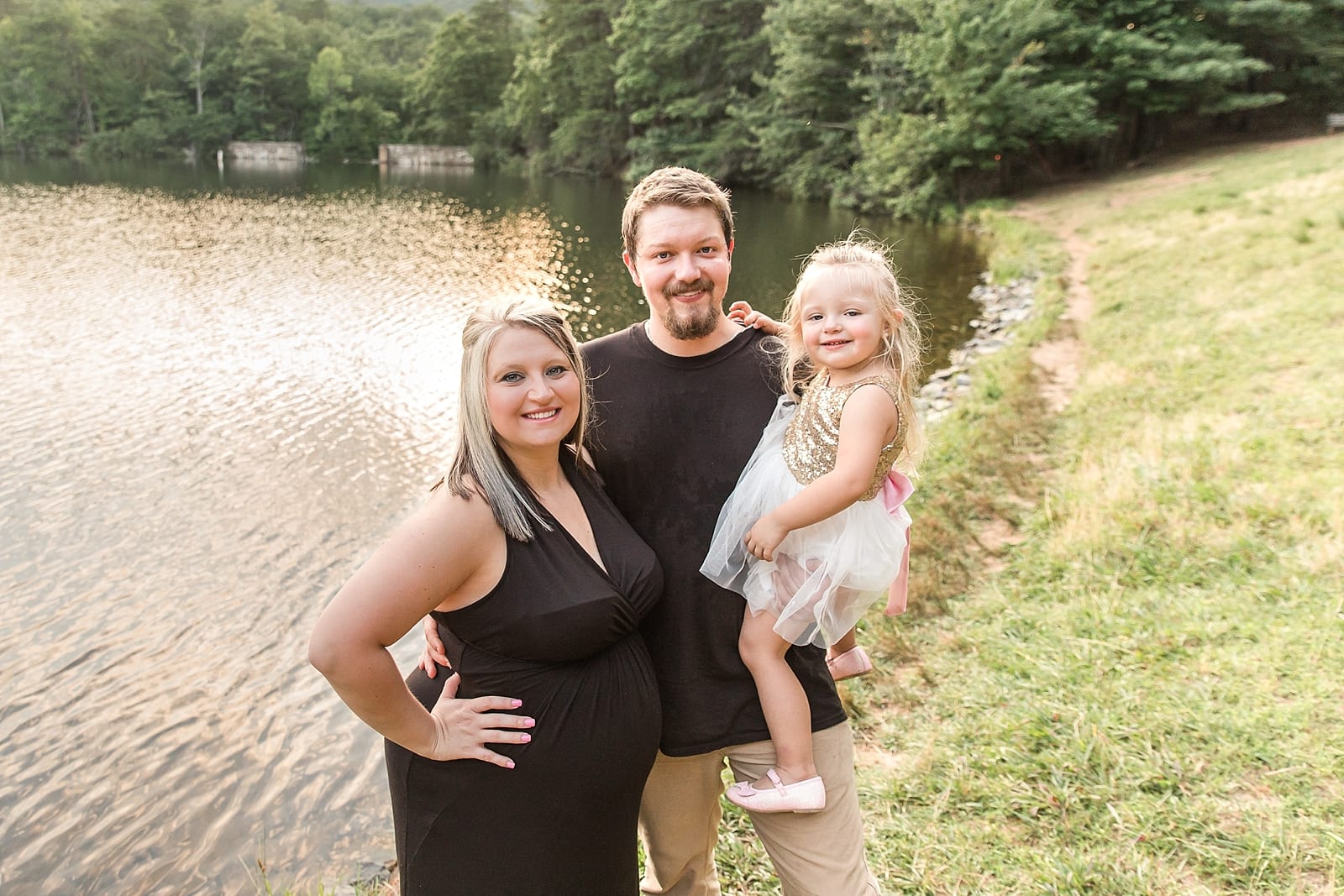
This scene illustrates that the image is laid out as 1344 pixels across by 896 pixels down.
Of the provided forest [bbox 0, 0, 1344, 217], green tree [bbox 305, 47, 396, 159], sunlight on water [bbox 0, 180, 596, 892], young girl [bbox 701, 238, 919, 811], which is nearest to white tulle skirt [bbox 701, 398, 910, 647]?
young girl [bbox 701, 238, 919, 811]

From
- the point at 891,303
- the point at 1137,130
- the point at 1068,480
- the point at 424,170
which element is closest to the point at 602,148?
the point at 424,170

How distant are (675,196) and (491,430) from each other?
0.97m

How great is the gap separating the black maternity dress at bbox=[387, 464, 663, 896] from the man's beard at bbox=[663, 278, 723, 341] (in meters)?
0.78

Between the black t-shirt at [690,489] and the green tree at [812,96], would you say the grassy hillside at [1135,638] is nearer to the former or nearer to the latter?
the black t-shirt at [690,489]

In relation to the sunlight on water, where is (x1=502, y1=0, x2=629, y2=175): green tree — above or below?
above

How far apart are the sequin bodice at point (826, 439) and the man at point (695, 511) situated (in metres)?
0.16

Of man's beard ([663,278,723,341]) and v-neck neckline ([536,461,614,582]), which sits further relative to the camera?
man's beard ([663,278,723,341])

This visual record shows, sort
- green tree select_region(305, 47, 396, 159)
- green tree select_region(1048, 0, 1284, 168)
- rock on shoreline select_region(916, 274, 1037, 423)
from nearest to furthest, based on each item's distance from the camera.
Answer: rock on shoreline select_region(916, 274, 1037, 423), green tree select_region(1048, 0, 1284, 168), green tree select_region(305, 47, 396, 159)

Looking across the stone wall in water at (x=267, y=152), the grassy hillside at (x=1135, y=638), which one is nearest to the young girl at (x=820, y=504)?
the grassy hillside at (x=1135, y=638)

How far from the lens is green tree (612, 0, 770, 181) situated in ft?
127

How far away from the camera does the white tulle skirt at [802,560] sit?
2.46m

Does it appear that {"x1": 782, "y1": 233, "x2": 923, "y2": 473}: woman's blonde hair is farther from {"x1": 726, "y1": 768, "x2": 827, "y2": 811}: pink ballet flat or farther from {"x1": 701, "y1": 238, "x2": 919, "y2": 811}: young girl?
{"x1": 726, "y1": 768, "x2": 827, "y2": 811}: pink ballet flat

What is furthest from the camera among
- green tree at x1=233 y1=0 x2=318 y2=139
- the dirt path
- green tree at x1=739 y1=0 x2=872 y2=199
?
green tree at x1=233 y1=0 x2=318 y2=139

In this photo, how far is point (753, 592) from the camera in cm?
247
